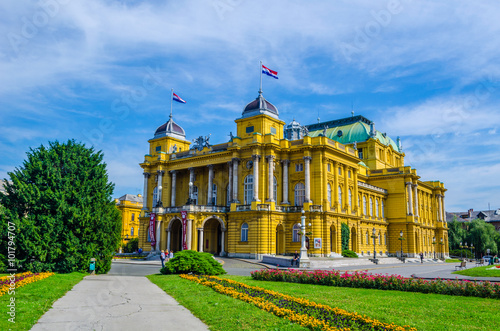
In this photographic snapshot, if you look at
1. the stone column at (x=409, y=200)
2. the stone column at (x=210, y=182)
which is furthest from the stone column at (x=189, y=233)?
the stone column at (x=409, y=200)

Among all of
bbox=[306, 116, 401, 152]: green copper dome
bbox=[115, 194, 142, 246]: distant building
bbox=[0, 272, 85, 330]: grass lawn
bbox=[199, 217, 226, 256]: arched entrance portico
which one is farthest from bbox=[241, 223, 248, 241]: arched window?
bbox=[115, 194, 142, 246]: distant building

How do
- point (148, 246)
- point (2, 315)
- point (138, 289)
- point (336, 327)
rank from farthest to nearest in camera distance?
point (148, 246)
point (138, 289)
point (2, 315)
point (336, 327)

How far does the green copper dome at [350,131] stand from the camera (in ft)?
274

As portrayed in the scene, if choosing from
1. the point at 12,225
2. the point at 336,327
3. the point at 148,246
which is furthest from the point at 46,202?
the point at 148,246

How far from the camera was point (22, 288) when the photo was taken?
747 inches

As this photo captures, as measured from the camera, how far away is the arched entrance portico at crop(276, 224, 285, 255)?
56812 mm

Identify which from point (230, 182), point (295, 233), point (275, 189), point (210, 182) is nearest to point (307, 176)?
point (275, 189)

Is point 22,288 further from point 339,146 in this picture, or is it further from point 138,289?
point 339,146

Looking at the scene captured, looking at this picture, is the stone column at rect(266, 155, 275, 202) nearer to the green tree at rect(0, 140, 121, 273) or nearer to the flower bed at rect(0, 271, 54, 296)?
the green tree at rect(0, 140, 121, 273)

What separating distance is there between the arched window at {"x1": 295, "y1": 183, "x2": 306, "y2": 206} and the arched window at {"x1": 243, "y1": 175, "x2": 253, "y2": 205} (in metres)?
6.23

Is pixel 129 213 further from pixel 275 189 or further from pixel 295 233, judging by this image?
pixel 295 233

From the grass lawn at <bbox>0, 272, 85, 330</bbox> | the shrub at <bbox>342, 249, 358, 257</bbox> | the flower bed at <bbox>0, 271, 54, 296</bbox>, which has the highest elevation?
the flower bed at <bbox>0, 271, 54, 296</bbox>

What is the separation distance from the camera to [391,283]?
21266 mm

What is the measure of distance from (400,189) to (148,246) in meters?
46.1
